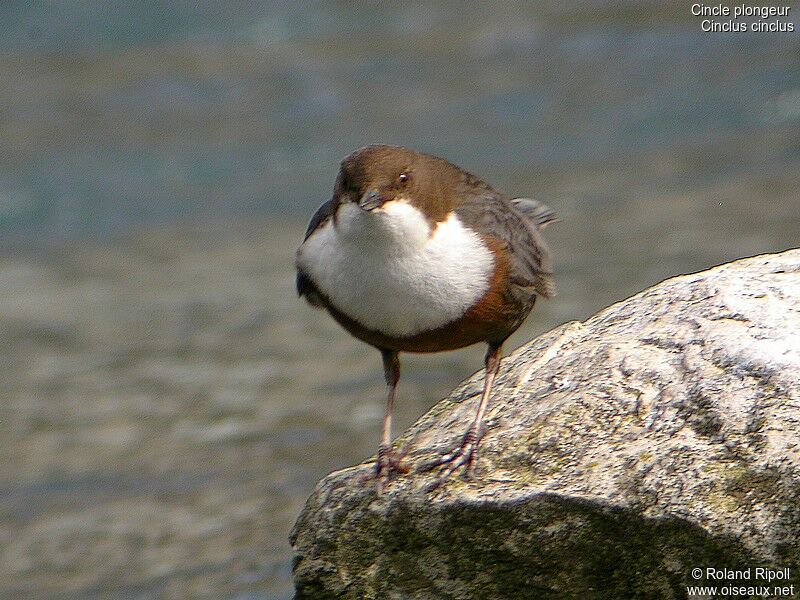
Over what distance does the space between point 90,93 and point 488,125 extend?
370 cm

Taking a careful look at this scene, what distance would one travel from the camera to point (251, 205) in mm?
10508

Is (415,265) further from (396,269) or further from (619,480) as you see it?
(619,480)

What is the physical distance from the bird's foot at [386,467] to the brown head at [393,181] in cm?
69

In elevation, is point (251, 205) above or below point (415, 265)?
above

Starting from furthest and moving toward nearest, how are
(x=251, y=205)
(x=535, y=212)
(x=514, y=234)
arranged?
(x=251, y=205) → (x=535, y=212) → (x=514, y=234)

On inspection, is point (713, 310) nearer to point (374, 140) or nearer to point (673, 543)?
point (673, 543)

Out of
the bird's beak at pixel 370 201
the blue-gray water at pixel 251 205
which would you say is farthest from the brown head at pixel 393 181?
the blue-gray water at pixel 251 205

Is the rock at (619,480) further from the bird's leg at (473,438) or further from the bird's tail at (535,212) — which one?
the bird's tail at (535,212)

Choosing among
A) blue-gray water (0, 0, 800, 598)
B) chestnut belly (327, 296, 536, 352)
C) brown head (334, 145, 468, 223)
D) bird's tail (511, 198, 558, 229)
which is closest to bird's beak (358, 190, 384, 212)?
brown head (334, 145, 468, 223)

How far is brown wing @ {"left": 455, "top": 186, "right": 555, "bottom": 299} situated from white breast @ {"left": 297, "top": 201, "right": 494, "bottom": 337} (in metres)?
0.15

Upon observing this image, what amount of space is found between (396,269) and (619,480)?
79 cm

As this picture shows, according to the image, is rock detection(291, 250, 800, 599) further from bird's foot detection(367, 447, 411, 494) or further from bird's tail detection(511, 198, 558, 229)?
bird's tail detection(511, 198, 558, 229)

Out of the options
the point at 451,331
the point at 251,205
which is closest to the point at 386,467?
the point at 451,331

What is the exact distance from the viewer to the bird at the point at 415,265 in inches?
135
